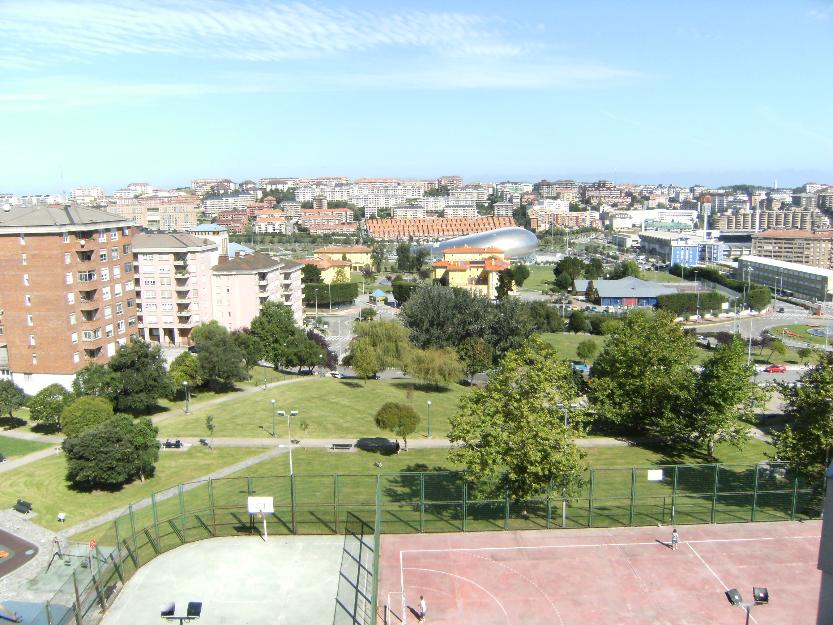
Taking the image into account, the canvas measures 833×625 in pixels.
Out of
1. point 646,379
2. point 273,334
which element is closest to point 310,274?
point 273,334

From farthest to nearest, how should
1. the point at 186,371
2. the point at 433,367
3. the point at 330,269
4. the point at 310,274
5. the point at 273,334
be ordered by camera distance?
1. the point at 330,269
2. the point at 310,274
3. the point at 273,334
4. the point at 433,367
5. the point at 186,371

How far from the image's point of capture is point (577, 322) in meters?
78.3

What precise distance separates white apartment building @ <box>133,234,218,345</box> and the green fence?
127 ft

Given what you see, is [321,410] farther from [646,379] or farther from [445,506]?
[646,379]

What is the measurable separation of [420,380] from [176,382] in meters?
16.2

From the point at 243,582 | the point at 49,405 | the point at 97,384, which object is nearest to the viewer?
the point at 243,582

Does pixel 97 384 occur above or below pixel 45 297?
below

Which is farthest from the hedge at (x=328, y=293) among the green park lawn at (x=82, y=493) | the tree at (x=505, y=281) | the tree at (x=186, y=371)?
the green park lawn at (x=82, y=493)

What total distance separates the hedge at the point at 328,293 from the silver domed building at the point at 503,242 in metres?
47.7

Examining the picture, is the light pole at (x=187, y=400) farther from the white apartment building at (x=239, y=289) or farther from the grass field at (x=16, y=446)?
the white apartment building at (x=239, y=289)

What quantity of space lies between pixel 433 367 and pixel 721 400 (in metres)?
19.1

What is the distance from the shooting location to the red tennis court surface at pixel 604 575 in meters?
19.7

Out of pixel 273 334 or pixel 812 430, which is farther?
pixel 273 334

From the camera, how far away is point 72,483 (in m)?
32.4
